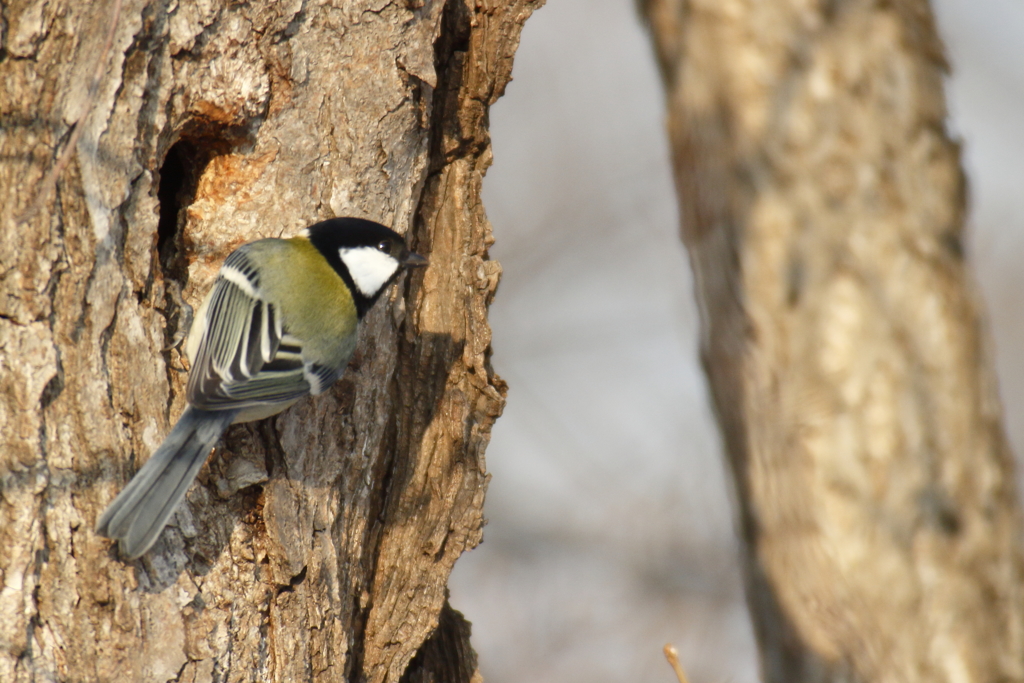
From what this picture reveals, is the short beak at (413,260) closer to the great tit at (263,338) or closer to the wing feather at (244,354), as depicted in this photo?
the great tit at (263,338)

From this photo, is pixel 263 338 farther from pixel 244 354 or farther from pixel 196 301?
pixel 196 301

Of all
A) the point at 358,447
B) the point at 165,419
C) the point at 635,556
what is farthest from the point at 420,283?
the point at 635,556

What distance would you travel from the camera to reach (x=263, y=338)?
109 inches

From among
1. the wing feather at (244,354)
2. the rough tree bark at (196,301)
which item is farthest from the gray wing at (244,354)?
the rough tree bark at (196,301)

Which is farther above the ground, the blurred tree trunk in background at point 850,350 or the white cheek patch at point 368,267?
the white cheek patch at point 368,267

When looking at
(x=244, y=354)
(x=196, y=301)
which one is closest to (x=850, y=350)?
(x=244, y=354)

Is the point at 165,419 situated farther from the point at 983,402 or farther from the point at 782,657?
the point at 983,402

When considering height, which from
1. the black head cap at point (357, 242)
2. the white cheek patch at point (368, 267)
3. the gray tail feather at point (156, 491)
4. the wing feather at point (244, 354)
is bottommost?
the gray tail feather at point (156, 491)

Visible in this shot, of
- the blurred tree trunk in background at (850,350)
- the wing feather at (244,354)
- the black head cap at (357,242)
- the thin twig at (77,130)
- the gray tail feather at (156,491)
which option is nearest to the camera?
the blurred tree trunk in background at (850,350)

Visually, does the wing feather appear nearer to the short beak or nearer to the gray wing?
the gray wing

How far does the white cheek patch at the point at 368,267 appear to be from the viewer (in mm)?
2857

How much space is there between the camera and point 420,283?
10.5 feet

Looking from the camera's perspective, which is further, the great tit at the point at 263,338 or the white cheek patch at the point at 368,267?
the white cheek patch at the point at 368,267

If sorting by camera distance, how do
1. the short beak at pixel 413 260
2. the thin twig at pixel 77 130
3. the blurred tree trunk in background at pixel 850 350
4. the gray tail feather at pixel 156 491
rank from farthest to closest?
the short beak at pixel 413 260 < the gray tail feather at pixel 156 491 < the thin twig at pixel 77 130 < the blurred tree trunk in background at pixel 850 350
